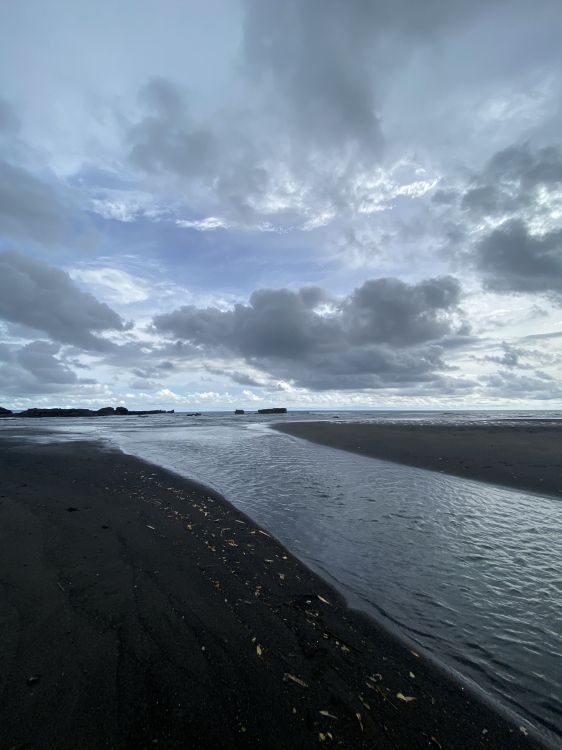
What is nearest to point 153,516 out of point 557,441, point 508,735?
point 508,735

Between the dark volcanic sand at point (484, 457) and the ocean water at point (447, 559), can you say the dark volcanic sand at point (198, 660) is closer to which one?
the ocean water at point (447, 559)

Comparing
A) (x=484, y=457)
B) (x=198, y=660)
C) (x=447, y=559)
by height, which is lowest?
(x=447, y=559)

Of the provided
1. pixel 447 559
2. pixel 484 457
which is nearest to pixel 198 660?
pixel 447 559

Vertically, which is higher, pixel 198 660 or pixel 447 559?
pixel 198 660

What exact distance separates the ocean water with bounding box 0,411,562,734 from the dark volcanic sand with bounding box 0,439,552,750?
2.40 ft

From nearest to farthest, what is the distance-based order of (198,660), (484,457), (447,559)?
1. (198,660)
2. (447,559)
3. (484,457)

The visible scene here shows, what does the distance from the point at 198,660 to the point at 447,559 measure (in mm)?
6107

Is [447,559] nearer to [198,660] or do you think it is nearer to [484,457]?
[198,660]

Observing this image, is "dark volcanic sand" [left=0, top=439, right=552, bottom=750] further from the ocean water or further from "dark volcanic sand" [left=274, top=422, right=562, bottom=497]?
"dark volcanic sand" [left=274, top=422, right=562, bottom=497]

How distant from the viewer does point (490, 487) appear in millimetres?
15016

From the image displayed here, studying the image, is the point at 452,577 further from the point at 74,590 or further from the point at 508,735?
the point at 74,590

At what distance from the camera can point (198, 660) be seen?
4.25 m

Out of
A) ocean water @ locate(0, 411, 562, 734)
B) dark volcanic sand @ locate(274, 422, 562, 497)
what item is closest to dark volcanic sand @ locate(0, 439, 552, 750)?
ocean water @ locate(0, 411, 562, 734)

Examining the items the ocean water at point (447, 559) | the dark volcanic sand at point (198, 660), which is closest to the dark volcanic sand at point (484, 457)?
the ocean water at point (447, 559)
